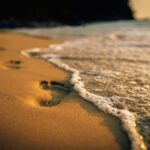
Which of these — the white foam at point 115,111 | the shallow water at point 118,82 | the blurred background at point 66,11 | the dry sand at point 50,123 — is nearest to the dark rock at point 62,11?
the blurred background at point 66,11

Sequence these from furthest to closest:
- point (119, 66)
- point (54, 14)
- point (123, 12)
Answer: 1. point (123, 12)
2. point (54, 14)
3. point (119, 66)

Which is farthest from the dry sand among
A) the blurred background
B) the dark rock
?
the dark rock

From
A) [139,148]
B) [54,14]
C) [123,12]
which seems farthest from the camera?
[123,12]

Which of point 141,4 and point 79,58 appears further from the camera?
point 141,4

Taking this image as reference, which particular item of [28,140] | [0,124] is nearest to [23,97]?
[0,124]

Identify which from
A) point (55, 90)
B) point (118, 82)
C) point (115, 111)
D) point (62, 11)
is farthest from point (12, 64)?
point (62, 11)

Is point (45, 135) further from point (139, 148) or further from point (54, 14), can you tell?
point (54, 14)
